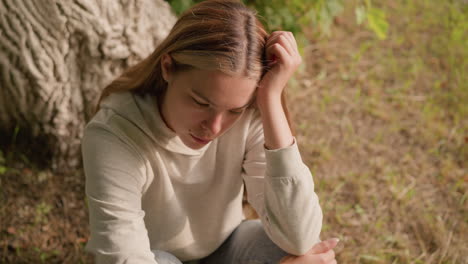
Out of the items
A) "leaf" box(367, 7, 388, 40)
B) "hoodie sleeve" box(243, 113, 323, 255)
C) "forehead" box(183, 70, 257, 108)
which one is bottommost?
"hoodie sleeve" box(243, 113, 323, 255)

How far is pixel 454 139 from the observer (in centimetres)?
340

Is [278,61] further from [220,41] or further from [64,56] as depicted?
[64,56]

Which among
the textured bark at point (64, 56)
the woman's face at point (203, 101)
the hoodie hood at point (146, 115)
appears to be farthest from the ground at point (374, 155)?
the woman's face at point (203, 101)

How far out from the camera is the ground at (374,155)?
8.37 feet

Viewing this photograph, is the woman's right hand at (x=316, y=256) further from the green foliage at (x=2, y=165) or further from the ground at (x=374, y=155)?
the green foliage at (x=2, y=165)

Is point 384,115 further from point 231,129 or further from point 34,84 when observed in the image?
point 34,84

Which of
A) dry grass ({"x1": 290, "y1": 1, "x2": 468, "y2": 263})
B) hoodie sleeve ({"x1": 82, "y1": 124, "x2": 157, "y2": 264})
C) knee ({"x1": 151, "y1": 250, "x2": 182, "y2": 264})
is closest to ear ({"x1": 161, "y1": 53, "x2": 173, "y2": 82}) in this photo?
hoodie sleeve ({"x1": 82, "y1": 124, "x2": 157, "y2": 264})

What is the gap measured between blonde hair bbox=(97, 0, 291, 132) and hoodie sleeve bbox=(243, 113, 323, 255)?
1.12 ft

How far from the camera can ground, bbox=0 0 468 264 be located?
8.37 feet

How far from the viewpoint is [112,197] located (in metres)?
1.67

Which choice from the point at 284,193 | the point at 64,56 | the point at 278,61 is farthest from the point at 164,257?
the point at 64,56

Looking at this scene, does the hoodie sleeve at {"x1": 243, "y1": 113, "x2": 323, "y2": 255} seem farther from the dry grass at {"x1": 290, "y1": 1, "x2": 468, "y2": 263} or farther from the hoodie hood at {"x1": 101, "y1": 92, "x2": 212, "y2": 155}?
the dry grass at {"x1": 290, "y1": 1, "x2": 468, "y2": 263}

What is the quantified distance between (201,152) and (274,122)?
0.33 metres

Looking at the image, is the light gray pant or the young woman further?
the light gray pant
